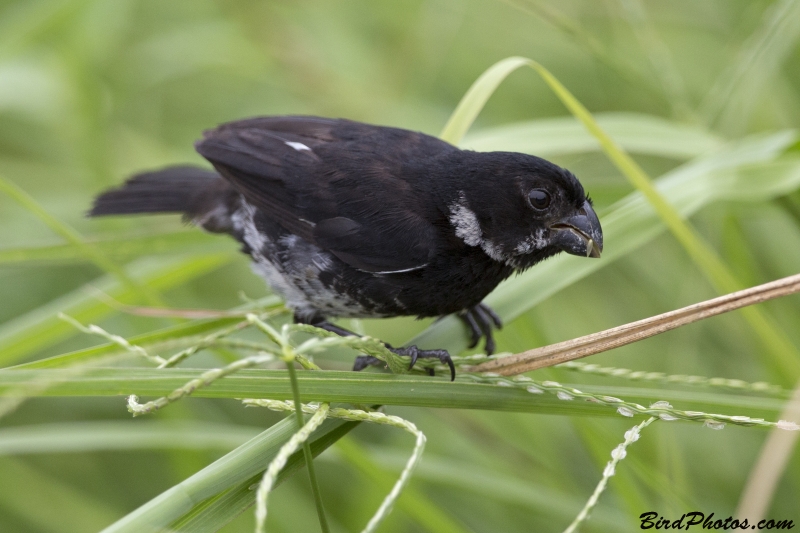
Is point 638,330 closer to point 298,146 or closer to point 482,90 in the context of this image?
point 482,90

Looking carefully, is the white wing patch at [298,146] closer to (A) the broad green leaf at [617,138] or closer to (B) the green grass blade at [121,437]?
(A) the broad green leaf at [617,138]

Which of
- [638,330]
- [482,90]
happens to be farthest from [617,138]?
[638,330]

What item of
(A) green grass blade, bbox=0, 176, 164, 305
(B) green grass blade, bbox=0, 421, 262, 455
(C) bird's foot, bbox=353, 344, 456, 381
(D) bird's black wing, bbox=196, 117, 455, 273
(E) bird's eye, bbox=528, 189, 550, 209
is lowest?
(B) green grass blade, bbox=0, 421, 262, 455

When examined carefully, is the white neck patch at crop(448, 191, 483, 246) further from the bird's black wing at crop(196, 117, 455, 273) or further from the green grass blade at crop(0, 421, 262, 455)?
the green grass blade at crop(0, 421, 262, 455)

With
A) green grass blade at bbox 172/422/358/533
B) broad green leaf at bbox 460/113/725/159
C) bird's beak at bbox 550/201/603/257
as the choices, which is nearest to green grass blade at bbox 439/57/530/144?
broad green leaf at bbox 460/113/725/159

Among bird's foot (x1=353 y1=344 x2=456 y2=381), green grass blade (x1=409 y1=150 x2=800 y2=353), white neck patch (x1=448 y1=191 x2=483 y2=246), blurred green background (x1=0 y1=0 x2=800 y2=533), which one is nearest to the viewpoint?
bird's foot (x1=353 y1=344 x2=456 y2=381)

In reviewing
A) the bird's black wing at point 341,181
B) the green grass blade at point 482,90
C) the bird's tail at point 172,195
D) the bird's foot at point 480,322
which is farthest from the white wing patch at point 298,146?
the bird's foot at point 480,322
